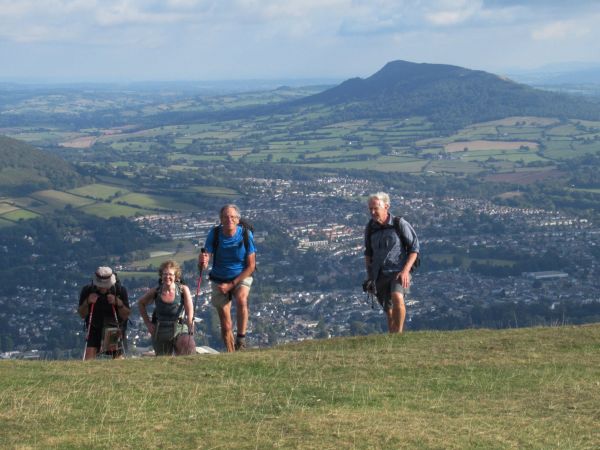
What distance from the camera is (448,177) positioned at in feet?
299

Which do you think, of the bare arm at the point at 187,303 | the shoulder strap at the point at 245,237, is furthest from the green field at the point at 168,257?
the bare arm at the point at 187,303

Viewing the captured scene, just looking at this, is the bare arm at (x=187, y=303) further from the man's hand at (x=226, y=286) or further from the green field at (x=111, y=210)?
the green field at (x=111, y=210)

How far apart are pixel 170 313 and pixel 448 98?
6251 inches

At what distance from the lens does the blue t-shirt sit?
468 inches

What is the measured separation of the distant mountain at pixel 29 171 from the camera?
84.1m

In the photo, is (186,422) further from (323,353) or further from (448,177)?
(448,177)

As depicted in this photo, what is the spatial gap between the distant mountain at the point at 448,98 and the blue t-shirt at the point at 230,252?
5279 inches

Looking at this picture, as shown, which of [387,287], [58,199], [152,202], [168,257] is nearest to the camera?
[387,287]

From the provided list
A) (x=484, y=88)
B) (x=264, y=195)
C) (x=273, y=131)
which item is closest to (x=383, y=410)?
(x=264, y=195)

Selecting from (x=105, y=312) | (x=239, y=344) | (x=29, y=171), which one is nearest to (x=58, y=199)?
(x=29, y=171)

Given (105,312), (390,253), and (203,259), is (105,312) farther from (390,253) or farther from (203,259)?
Answer: (390,253)

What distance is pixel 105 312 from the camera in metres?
11.7

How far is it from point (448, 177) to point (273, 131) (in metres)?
61.1

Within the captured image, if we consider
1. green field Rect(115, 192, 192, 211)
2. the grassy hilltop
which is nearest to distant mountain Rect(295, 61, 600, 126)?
green field Rect(115, 192, 192, 211)
